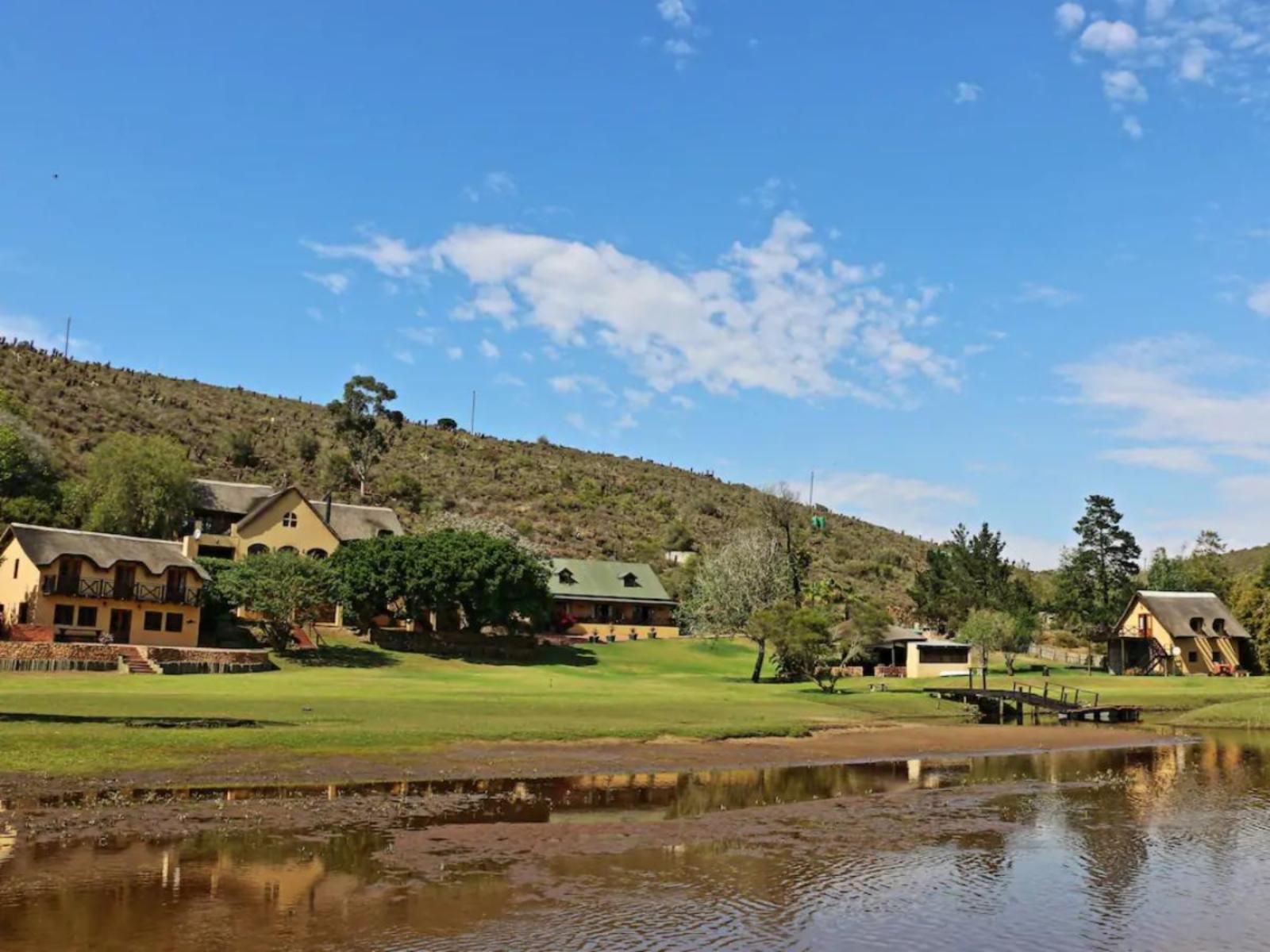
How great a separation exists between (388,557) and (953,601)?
182 feet

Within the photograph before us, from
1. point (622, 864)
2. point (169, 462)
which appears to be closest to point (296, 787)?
Result: point (622, 864)

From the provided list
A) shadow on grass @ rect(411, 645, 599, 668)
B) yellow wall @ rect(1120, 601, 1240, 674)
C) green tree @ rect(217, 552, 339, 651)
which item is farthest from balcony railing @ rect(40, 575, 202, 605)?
yellow wall @ rect(1120, 601, 1240, 674)

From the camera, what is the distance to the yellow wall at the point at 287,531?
88125 mm

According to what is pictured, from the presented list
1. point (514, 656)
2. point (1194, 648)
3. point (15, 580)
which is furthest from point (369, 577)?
point (1194, 648)

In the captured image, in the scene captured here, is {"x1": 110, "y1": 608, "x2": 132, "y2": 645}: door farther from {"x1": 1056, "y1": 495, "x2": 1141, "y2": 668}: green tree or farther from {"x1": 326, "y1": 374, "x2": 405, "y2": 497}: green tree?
{"x1": 1056, "y1": 495, "x2": 1141, "y2": 668}: green tree

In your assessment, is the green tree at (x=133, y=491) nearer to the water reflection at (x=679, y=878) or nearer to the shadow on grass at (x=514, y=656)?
the shadow on grass at (x=514, y=656)

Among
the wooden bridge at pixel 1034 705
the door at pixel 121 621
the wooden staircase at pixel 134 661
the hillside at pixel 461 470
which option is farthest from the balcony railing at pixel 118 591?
the wooden bridge at pixel 1034 705

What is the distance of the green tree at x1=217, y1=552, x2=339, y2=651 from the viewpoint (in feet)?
222

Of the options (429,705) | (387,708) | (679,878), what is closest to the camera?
(679,878)

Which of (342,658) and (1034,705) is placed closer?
(1034,705)

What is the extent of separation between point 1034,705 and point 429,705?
38.2 metres

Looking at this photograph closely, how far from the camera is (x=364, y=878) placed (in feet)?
59.1

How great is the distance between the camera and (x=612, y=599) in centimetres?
10675

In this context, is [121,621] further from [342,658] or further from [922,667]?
[922,667]
